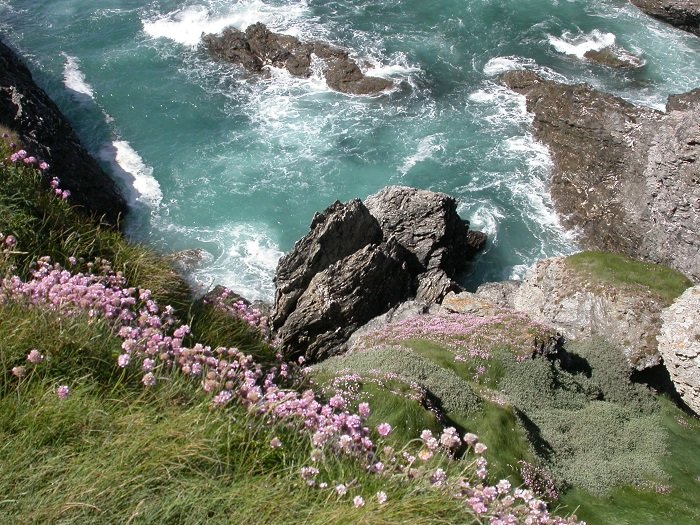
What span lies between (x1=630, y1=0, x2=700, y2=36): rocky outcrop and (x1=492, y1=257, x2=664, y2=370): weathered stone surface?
40.0m

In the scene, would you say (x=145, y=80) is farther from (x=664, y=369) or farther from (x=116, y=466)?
(x=116, y=466)

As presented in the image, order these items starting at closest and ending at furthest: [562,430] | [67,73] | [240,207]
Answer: [562,430] < [240,207] < [67,73]

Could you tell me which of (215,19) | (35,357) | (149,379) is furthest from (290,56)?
(35,357)

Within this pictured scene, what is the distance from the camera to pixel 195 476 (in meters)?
6.49

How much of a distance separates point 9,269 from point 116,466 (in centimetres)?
450

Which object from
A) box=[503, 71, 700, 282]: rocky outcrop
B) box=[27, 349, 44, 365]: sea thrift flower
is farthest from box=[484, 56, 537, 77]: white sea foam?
box=[27, 349, 44, 365]: sea thrift flower

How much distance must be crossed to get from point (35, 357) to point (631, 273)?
89.8 ft

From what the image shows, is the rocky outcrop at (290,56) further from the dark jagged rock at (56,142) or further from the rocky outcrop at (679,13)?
the rocky outcrop at (679,13)

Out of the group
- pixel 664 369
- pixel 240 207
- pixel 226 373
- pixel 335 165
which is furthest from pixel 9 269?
pixel 335 165

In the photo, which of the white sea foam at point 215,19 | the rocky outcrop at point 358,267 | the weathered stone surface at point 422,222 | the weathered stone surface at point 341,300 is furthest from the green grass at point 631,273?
the white sea foam at point 215,19

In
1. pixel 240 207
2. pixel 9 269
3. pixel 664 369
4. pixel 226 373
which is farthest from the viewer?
pixel 240 207

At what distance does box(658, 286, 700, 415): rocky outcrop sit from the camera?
23578mm

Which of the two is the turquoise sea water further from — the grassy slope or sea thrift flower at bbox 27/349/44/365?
sea thrift flower at bbox 27/349/44/365

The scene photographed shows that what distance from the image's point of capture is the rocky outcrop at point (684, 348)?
23.6m
